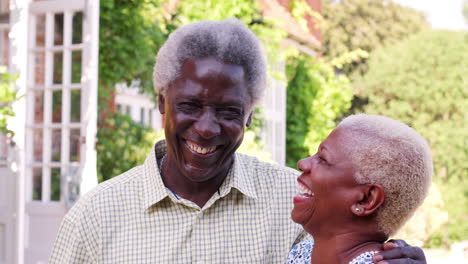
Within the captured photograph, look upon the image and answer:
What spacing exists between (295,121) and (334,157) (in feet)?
31.7

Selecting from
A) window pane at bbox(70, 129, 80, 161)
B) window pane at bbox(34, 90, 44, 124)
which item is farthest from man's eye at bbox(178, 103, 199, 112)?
window pane at bbox(34, 90, 44, 124)

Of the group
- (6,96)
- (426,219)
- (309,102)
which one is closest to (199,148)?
(6,96)

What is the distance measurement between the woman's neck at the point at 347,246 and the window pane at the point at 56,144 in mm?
4187

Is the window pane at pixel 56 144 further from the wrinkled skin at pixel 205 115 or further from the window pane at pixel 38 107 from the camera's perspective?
the wrinkled skin at pixel 205 115

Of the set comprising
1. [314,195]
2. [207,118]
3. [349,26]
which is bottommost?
[314,195]

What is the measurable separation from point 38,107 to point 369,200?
4.46 metres

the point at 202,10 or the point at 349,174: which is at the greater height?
the point at 202,10

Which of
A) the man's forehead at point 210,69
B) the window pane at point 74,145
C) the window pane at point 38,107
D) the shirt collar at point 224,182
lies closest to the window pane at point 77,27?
the window pane at point 38,107

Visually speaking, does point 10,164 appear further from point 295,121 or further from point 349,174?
point 295,121

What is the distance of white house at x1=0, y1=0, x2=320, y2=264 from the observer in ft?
17.0

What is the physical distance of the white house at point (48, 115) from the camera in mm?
5168

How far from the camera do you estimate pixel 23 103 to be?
5.03 meters

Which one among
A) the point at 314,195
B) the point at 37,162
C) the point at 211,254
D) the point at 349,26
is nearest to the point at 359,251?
the point at 314,195

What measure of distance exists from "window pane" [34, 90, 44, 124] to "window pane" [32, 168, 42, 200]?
1.39 ft
